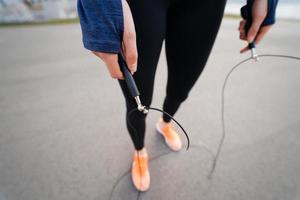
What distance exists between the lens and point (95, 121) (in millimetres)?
945

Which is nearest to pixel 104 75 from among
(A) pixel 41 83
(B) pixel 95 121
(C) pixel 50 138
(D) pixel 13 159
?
(A) pixel 41 83

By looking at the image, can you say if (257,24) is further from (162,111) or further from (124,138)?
(124,138)

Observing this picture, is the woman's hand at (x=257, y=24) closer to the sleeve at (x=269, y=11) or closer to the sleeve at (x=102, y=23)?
the sleeve at (x=269, y=11)

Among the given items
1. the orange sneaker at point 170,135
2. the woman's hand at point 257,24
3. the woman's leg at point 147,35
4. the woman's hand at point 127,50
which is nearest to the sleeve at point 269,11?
the woman's hand at point 257,24

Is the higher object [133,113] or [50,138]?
[133,113]

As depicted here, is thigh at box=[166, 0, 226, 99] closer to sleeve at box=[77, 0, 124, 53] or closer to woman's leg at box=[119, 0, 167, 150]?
woman's leg at box=[119, 0, 167, 150]

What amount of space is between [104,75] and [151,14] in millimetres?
1158

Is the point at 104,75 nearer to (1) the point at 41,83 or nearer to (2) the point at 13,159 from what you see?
(1) the point at 41,83

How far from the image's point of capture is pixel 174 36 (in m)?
0.46

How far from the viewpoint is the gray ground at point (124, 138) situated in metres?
0.64

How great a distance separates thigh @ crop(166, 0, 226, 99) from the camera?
0.42m

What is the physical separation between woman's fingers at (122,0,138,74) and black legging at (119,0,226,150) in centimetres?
6

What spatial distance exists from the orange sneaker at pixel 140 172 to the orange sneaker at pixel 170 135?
144mm

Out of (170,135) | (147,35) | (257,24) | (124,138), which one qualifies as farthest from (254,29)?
(124,138)
